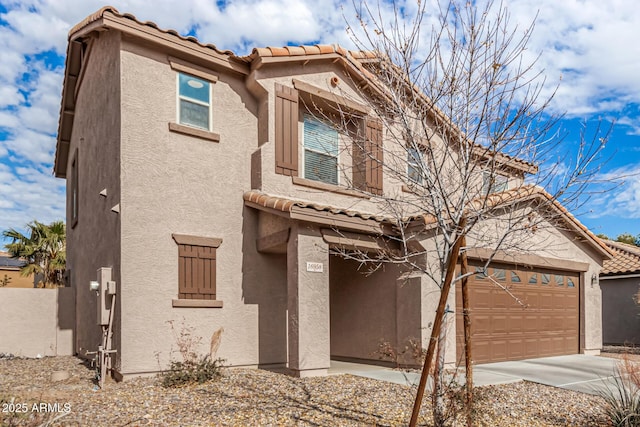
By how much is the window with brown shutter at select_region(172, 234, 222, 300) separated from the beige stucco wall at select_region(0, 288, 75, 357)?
587 centimetres

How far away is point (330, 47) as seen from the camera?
41.7ft

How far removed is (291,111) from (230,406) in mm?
6898

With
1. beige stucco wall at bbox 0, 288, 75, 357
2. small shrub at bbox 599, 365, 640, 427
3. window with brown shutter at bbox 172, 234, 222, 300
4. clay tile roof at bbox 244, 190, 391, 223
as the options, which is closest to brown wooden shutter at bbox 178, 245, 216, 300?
window with brown shutter at bbox 172, 234, 222, 300

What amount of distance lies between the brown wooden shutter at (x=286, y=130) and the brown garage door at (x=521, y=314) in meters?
4.87

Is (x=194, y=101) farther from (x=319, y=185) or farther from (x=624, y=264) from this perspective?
(x=624, y=264)

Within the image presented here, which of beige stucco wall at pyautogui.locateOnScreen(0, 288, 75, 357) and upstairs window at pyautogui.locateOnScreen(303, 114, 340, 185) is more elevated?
upstairs window at pyautogui.locateOnScreen(303, 114, 340, 185)

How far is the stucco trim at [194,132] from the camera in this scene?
34.8 ft

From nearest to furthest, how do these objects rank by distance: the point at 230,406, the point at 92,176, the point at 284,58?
the point at 230,406 < the point at 284,58 < the point at 92,176

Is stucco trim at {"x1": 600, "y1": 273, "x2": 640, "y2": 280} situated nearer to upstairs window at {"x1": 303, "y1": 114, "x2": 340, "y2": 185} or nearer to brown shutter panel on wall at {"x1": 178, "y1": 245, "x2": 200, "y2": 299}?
upstairs window at {"x1": 303, "y1": 114, "x2": 340, "y2": 185}

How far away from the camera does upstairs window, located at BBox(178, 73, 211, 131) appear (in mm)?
10945

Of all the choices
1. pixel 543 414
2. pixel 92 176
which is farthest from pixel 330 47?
pixel 543 414

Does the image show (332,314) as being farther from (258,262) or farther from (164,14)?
(164,14)

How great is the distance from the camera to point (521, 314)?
1341cm

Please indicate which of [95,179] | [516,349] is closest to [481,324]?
[516,349]
